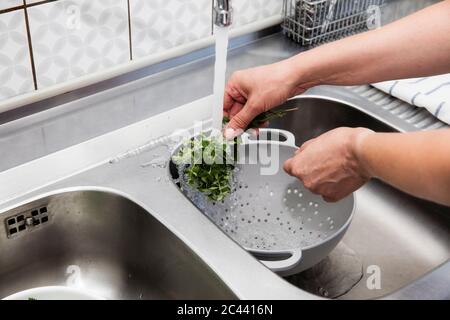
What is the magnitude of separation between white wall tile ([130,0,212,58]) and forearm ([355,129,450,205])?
1.53 ft

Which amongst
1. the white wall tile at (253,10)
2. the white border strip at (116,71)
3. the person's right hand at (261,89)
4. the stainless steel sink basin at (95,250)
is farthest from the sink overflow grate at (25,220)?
the white wall tile at (253,10)

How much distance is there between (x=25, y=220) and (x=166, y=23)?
1.43 feet

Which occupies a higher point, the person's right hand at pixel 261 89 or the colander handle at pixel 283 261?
the person's right hand at pixel 261 89

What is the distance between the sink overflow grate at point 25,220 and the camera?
2.83ft

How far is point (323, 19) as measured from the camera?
122 centimetres

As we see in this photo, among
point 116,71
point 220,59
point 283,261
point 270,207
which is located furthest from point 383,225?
point 116,71

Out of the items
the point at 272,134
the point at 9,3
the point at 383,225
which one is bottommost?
the point at 383,225

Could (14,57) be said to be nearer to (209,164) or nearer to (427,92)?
(209,164)

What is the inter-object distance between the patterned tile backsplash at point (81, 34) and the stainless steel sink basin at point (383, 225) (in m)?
0.25

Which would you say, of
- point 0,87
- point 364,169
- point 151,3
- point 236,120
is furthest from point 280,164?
point 0,87

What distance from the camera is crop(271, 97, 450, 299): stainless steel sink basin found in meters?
0.97

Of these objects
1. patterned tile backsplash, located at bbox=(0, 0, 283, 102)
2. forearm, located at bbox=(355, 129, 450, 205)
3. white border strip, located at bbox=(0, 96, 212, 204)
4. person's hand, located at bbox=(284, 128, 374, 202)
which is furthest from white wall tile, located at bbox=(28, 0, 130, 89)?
forearm, located at bbox=(355, 129, 450, 205)

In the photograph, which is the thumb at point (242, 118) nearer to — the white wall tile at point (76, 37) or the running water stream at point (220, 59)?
the running water stream at point (220, 59)

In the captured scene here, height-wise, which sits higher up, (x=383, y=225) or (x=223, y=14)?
(x=223, y=14)
